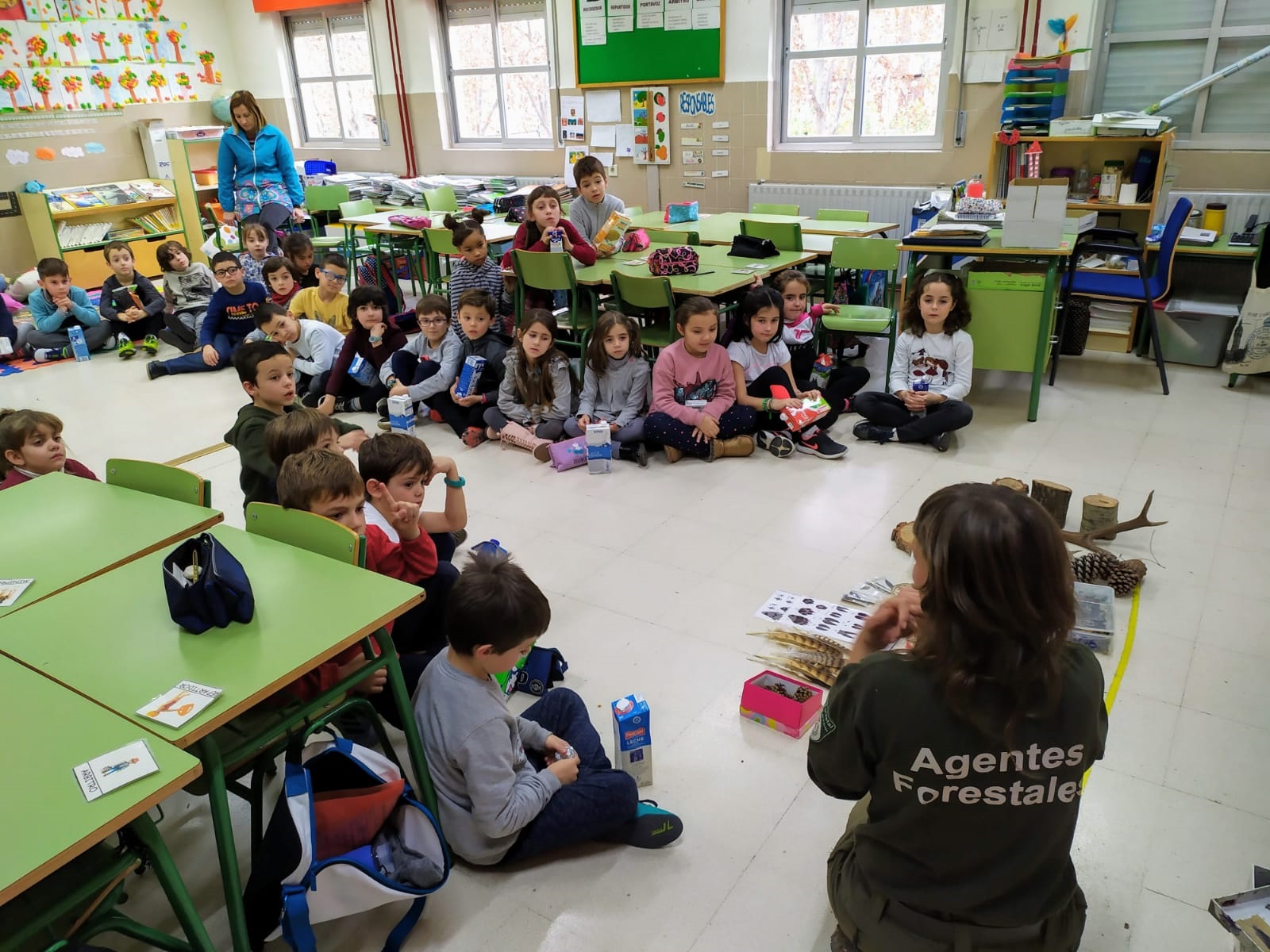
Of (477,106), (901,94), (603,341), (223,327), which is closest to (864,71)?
(901,94)

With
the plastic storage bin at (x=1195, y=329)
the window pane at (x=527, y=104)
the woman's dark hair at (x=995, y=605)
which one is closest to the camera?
the woman's dark hair at (x=995, y=605)

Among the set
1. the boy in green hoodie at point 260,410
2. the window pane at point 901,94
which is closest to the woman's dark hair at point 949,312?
the boy in green hoodie at point 260,410

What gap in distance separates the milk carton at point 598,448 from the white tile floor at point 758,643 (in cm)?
7

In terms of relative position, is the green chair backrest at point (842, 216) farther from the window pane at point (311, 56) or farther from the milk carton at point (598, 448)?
the window pane at point (311, 56)

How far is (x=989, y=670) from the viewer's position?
45.3 inches

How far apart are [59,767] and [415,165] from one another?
29.3 feet

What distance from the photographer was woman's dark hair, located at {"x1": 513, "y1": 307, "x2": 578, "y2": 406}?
14.3 feet

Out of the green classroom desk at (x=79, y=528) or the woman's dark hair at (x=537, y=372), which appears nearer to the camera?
the green classroom desk at (x=79, y=528)

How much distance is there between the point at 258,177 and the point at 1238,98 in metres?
6.80

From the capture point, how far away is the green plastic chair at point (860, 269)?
4.79 m

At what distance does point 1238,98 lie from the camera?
544 centimetres

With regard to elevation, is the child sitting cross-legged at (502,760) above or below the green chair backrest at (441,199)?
below

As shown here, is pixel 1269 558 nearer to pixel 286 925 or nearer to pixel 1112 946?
pixel 1112 946

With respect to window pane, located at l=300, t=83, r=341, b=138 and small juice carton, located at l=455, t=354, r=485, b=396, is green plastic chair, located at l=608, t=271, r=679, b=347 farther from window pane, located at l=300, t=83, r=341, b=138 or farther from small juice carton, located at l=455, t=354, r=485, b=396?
window pane, located at l=300, t=83, r=341, b=138
